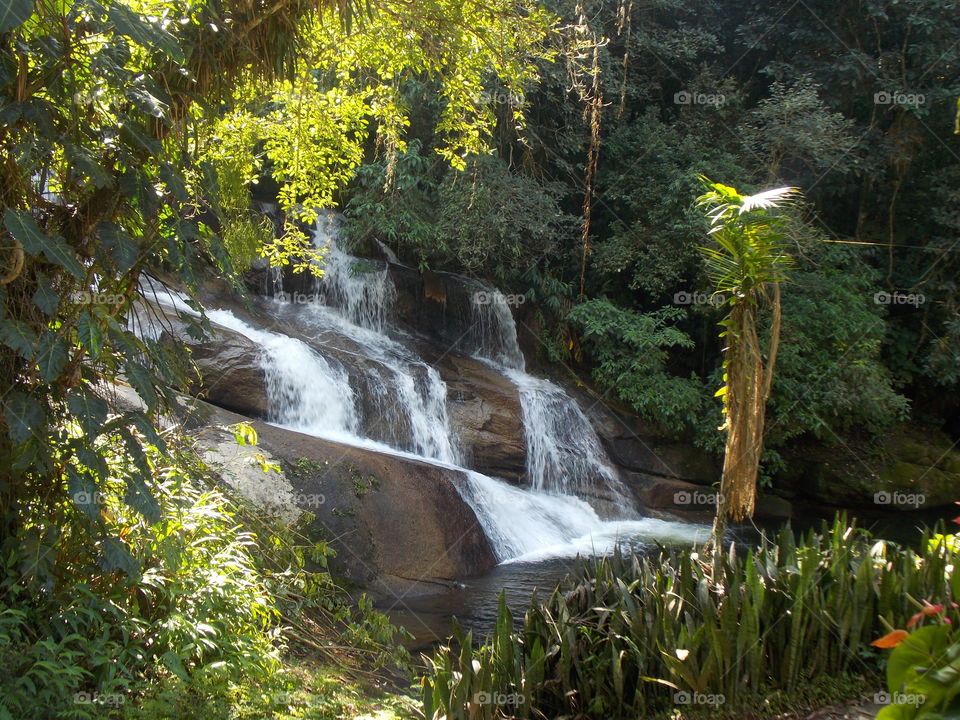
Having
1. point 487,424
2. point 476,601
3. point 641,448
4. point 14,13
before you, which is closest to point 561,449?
point 487,424

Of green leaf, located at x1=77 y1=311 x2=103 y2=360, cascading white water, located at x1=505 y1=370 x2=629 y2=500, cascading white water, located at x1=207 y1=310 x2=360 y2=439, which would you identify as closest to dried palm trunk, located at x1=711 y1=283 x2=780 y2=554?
green leaf, located at x1=77 y1=311 x2=103 y2=360

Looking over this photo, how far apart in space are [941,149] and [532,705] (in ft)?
50.4

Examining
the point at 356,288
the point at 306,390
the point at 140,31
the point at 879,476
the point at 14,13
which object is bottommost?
the point at 879,476

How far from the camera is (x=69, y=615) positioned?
3.72 meters

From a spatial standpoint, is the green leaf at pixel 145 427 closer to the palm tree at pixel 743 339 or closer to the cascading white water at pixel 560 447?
the palm tree at pixel 743 339

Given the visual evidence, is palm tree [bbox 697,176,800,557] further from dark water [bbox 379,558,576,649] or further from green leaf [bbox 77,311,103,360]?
green leaf [bbox 77,311,103,360]

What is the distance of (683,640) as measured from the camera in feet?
11.8

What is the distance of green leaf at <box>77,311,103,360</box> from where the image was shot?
3402 millimetres

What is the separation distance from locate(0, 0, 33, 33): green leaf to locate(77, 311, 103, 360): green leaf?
3.87 ft

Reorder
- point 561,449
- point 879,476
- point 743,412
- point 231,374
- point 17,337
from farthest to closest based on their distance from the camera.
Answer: point 879,476
point 561,449
point 231,374
point 743,412
point 17,337

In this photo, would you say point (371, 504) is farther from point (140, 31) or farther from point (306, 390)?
point (140, 31)

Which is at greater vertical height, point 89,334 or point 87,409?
point 89,334

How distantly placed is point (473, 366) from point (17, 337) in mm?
9345

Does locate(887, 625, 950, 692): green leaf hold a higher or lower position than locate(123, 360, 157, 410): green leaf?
lower
